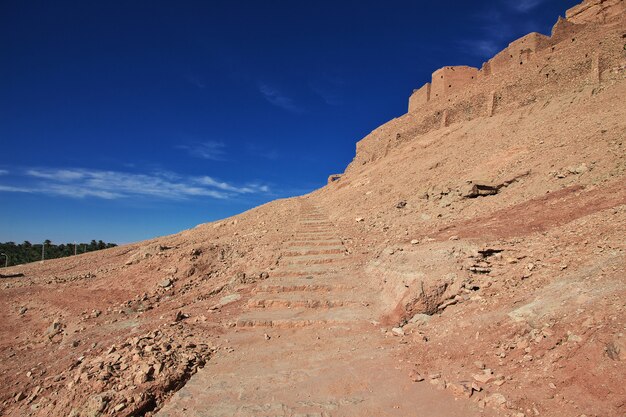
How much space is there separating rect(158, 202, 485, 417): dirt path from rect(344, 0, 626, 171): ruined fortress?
16087 millimetres

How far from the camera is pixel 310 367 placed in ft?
15.9

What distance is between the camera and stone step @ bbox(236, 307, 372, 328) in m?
6.39

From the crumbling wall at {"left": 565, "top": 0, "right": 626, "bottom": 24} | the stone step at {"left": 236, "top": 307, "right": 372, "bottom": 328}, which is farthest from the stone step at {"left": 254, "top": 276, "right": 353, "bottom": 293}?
the crumbling wall at {"left": 565, "top": 0, "right": 626, "bottom": 24}

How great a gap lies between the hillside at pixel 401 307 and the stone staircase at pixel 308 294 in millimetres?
55

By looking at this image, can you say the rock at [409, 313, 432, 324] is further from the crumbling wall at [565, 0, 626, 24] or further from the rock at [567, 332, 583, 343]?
the crumbling wall at [565, 0, 626, 24]

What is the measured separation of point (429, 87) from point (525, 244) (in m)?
24.9

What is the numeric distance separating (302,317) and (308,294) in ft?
3.76

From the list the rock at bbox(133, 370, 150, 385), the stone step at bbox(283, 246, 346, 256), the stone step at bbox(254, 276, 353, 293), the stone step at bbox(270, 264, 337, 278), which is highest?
the stone step at bbox(283, 246, 346, 256)

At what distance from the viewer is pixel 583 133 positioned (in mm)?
11500

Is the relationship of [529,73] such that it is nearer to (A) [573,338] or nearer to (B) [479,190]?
(B) [479,190]

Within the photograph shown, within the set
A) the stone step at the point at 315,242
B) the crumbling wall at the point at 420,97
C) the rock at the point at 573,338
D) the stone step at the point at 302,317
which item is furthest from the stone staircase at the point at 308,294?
the crumbling wall at the point at 420,97

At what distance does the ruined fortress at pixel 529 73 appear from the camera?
15.2m

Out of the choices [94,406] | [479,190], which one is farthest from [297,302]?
[479,190]

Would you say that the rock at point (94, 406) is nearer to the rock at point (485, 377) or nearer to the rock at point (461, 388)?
the rock at point (461, 388)
